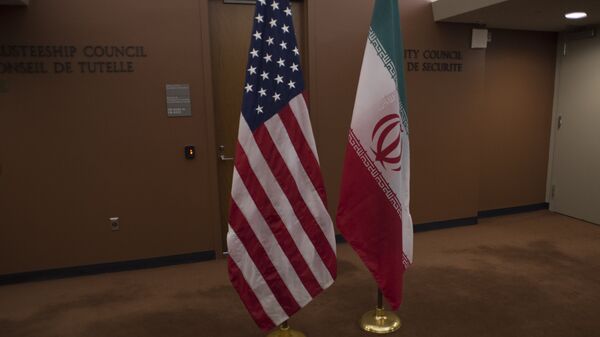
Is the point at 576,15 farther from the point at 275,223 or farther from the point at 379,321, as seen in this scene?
the point at 275,223

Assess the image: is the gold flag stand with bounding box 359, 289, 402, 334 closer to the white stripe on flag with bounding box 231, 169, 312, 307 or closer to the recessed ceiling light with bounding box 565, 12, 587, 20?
the white stripe on flag with bounding box 231, 169, 312, 307

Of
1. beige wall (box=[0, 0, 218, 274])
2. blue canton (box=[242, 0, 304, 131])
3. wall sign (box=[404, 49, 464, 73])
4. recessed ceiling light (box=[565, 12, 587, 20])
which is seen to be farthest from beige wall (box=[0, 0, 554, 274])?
blue canton (box=[242, 0, 304, 131])

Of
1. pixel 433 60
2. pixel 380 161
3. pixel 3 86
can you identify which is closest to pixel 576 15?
pixel 433 60

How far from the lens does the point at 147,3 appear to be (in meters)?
3.49

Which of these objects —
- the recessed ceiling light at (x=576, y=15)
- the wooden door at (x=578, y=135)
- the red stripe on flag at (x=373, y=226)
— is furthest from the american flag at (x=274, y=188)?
the wooden door at (x=578, y=135)

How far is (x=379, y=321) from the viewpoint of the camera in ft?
9.02

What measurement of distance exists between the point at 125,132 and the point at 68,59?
2.21 feet

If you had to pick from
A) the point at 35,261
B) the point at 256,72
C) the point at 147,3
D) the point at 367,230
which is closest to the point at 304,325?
the point at 367,230

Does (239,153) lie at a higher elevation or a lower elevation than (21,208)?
higher

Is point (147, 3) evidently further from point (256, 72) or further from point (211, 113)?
point (256, 72)

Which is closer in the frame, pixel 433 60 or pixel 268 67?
pixel 268 67

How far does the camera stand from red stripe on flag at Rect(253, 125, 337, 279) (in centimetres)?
229

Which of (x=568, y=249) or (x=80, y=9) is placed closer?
(x=80, y=9)

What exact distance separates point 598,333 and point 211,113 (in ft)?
10.1
